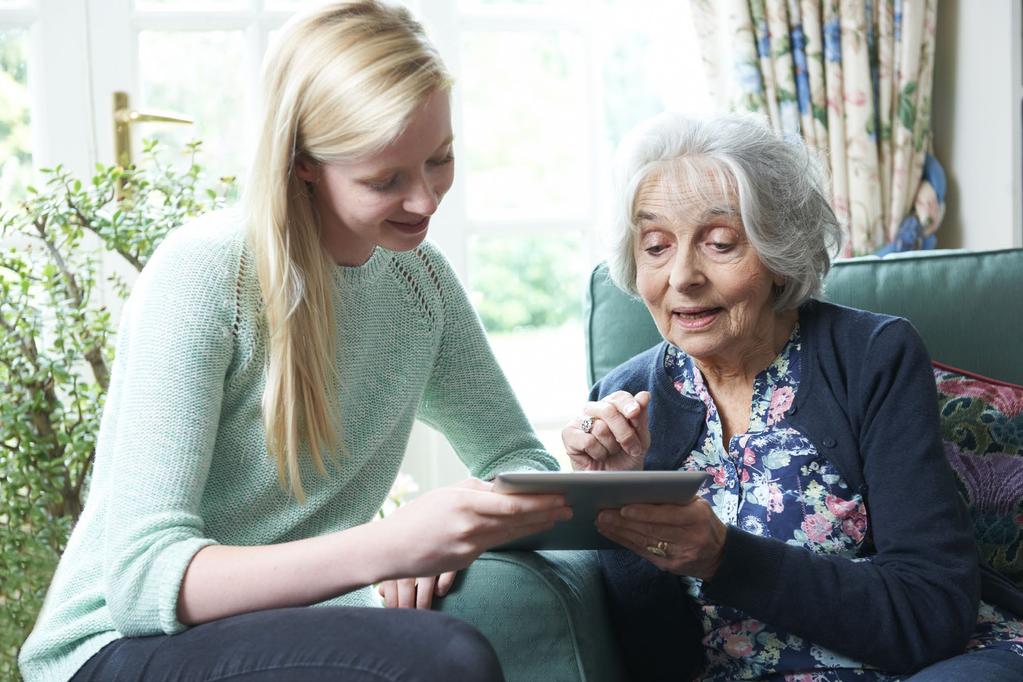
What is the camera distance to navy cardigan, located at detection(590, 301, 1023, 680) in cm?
143

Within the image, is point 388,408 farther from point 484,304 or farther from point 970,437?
point 484,304

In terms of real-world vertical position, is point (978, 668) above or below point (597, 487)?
below

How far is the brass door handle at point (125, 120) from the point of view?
2756 mm


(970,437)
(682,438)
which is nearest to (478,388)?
(682,438)

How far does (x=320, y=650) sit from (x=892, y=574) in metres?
0.73

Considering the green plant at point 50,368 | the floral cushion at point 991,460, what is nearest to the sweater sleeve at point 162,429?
A: the green plant at point 50,368

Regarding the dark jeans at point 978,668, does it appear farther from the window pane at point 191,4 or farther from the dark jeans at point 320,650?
the window pane at point 191,4

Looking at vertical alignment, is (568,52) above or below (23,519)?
above

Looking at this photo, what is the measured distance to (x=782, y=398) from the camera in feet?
5.29

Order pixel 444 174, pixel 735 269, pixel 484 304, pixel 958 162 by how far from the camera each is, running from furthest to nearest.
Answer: pixel 484 304
pixel 958 162
pixel 735 269
pixel 444 174

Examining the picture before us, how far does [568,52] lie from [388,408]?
1827 mm

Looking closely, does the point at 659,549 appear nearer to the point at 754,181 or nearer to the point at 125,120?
the point at 754,181

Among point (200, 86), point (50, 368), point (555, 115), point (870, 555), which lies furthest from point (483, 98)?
point (870, 555)

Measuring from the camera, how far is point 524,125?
3.23 meters
